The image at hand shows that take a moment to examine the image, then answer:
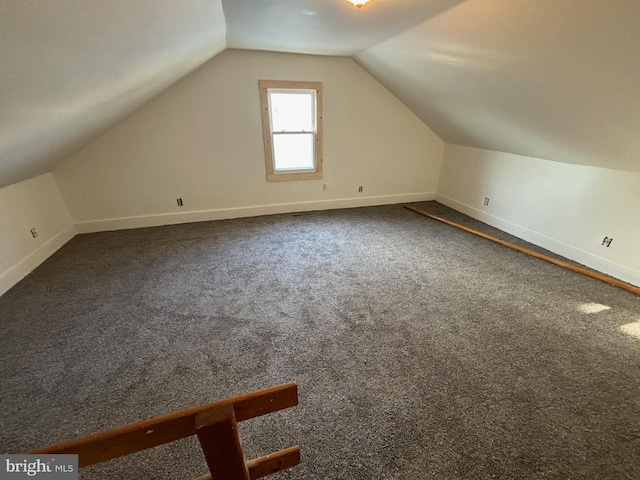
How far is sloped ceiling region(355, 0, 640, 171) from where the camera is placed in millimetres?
1483

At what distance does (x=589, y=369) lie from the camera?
65.6 inches

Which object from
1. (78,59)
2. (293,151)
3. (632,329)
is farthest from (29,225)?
(632,329)

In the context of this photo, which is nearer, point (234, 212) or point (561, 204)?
point (561, 204)

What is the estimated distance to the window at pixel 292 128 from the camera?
12.2 ft

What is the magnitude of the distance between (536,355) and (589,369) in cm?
26

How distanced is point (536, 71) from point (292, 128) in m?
2.77

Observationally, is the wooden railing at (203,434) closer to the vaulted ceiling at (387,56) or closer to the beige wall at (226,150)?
the vaulted ceiling at (387,56)

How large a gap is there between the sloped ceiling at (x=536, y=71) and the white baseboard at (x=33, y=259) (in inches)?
161

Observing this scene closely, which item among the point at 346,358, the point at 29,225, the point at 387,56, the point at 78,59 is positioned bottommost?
the point at 346,358

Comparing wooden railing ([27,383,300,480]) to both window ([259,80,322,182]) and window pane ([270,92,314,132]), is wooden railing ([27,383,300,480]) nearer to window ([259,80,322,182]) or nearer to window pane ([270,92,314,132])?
window ([259,80,322,182])

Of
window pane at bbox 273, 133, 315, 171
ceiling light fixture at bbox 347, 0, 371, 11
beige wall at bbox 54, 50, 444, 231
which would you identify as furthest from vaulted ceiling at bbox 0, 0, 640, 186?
window pane at bbox 273, 133, 315, 171

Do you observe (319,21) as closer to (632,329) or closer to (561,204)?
(561,204)

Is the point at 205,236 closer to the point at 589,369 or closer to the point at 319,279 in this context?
the point at 319,279

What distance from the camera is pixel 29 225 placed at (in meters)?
2.89
